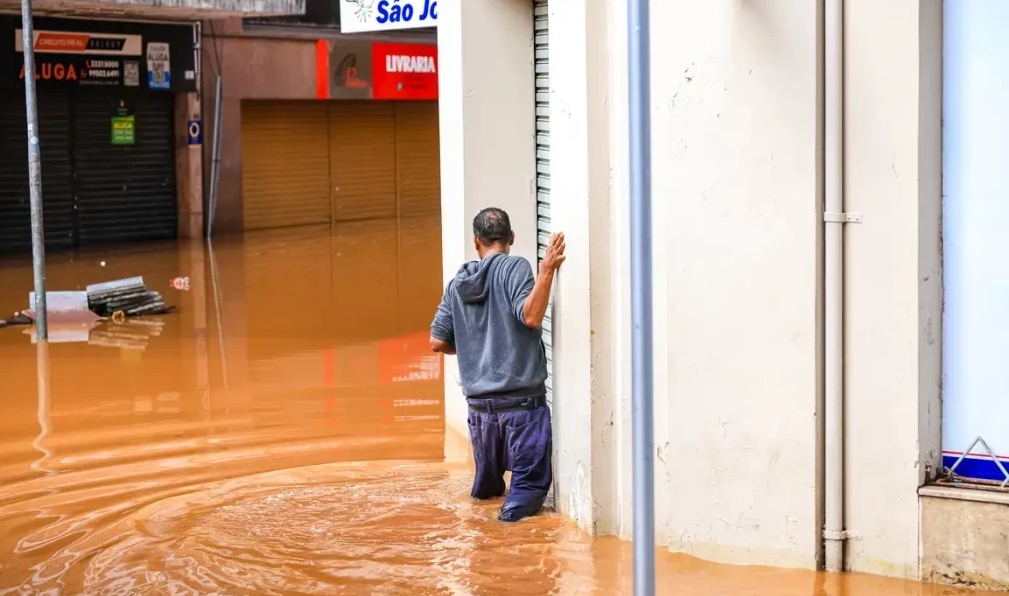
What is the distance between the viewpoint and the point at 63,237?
21.8m

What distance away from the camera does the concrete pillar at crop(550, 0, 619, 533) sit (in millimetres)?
6383

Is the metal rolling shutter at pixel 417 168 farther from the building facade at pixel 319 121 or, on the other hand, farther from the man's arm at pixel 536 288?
the man's arm at pixel 536 288

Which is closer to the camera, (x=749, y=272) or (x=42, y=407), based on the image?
(x=749, y=272)

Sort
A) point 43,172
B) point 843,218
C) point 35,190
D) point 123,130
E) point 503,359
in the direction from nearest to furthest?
point 843,218 → point 503,359 → point 35,190 → point 43,172 → point 123,130

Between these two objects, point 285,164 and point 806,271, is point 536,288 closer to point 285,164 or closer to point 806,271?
point 806,271

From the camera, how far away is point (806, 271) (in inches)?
223

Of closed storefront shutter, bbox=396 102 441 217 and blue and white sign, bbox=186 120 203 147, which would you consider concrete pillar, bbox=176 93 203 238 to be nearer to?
blue and white sign, bbox=186 120 203 147

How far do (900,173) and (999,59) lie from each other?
1.82 ft

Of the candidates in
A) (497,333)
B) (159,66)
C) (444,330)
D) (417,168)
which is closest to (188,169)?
(159,66)

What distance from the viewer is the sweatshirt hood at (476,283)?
676 cm

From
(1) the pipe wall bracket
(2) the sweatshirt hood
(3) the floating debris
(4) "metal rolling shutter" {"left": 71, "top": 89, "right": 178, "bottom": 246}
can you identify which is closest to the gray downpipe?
(1) the pipe wall bracket

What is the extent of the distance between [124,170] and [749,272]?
18303mm

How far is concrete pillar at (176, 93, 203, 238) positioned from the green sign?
0.83 m

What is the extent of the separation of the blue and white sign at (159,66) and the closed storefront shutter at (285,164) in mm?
2010
